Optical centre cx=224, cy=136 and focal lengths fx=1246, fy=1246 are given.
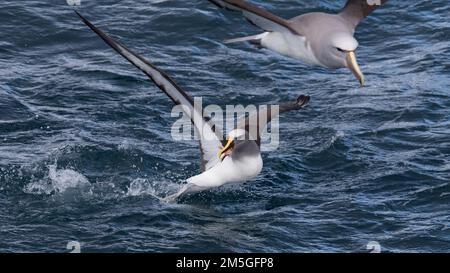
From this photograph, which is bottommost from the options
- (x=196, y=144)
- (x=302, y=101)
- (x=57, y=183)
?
(x=57, y=183)

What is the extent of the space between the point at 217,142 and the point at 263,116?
8.49 feet

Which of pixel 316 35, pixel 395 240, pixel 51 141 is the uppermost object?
pixel 316 35

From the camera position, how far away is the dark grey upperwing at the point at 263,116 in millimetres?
18078

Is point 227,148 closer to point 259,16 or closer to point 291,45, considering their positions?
point 291,45

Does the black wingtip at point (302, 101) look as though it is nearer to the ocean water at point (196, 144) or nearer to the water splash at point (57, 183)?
the ocean water at point (196, 144)

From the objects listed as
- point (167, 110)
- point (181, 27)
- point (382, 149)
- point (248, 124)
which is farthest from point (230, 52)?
point (248, 124)

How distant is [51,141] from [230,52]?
6.29 m

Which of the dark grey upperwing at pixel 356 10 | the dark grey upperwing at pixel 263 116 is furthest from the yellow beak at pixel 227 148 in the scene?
the dark grey upperwing at pixel 356 10

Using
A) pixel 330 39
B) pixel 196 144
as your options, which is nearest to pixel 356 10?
pixel 330 39

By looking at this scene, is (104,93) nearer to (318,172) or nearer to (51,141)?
(51,141)

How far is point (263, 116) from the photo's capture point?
19.0m

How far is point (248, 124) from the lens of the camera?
19.8m

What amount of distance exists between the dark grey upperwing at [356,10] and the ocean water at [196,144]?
4511 mm

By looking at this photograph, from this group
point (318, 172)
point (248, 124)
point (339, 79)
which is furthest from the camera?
point (339, 79)
